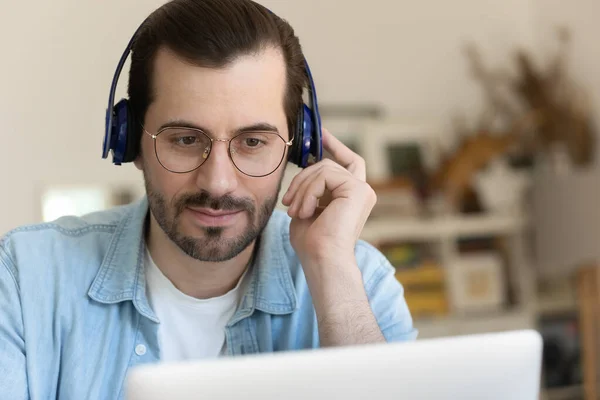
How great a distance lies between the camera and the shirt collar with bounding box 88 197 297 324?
1240mm

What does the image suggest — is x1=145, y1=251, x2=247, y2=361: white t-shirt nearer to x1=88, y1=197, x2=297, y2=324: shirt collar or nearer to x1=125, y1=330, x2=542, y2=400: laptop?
x1=88, y1=197, x2=297, y2=324: shirt collar

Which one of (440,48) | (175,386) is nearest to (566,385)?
(440,48)

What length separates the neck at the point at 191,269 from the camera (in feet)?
4.30

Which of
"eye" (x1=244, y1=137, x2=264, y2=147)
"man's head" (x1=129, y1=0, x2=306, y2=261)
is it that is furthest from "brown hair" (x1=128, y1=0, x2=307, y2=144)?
"eye" (x1=244, y1=137, x2=264, y2=147)

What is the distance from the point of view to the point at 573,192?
128 inches

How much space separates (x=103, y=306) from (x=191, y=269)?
17cm

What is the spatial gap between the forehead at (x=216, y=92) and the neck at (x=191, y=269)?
24 cm

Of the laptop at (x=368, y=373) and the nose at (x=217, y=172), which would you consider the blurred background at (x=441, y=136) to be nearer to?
the nose at (x=217, y=172)

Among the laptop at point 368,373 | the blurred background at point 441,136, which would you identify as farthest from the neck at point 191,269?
the blurred background at point 441,136

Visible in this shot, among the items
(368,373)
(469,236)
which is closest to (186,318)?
(368,373)

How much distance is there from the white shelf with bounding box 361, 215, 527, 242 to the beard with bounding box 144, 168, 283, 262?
186 cm

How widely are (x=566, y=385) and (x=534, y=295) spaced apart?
507 mm

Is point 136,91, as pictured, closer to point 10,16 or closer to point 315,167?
point 315,167

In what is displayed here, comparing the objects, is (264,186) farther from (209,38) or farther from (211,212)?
(209,38)
